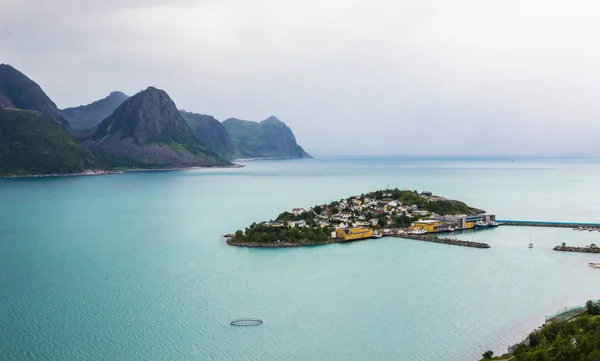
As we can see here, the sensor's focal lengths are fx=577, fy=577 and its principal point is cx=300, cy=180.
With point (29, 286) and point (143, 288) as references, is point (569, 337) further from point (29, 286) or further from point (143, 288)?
point (29, 286)

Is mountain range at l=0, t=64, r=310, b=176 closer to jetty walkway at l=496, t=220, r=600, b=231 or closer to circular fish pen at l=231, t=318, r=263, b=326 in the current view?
jetty walkway at l=496, t=220, r=600, b=231

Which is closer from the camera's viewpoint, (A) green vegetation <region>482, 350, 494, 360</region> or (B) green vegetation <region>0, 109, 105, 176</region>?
(A) green vegetation <region>482, 350, 494, 360</region>

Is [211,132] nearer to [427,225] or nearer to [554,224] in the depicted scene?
[554,224]

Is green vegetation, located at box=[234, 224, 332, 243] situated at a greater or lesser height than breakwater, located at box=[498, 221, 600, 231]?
greater

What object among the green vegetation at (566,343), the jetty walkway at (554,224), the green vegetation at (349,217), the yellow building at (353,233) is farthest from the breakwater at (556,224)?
the green vegetation at (566,343)

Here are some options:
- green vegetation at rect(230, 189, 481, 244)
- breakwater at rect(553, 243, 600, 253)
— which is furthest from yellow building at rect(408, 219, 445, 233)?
breakwater at rect(553, 243, 600, 253)

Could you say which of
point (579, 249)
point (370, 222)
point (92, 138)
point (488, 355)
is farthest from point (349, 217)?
point (92, 138)

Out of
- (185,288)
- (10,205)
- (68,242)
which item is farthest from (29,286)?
(10,205)
